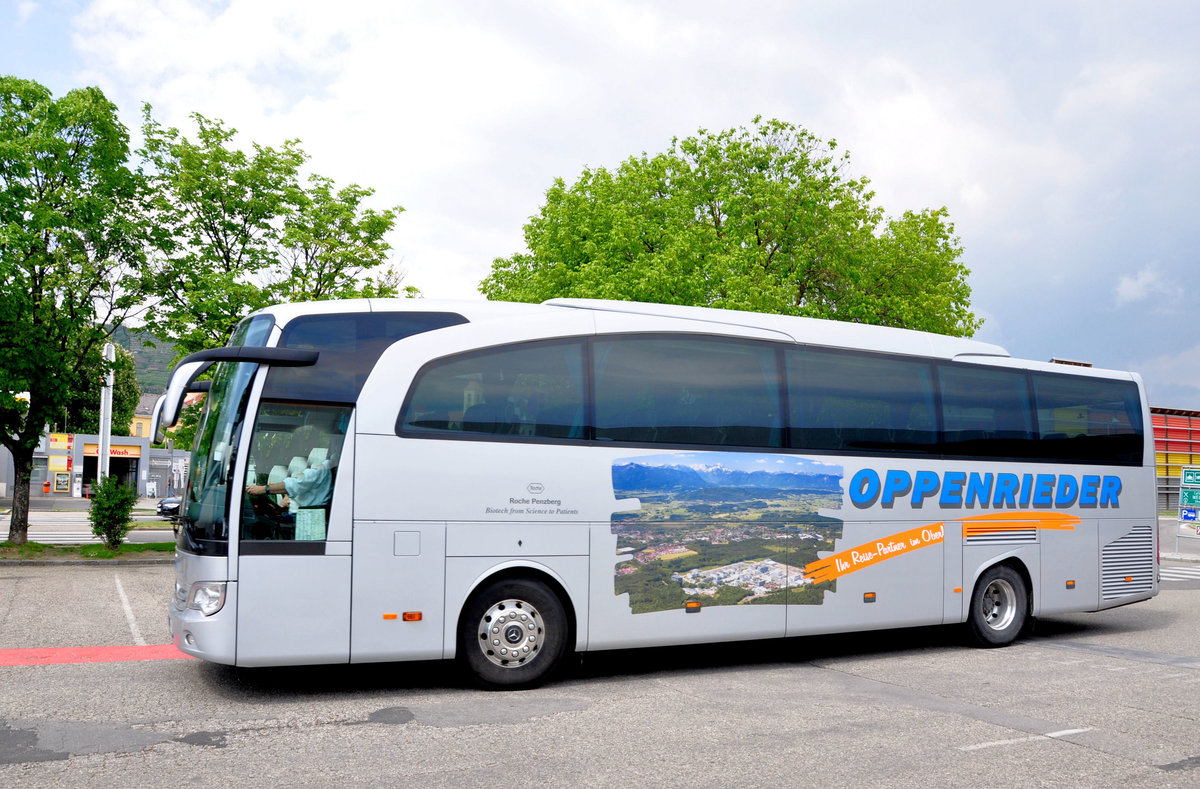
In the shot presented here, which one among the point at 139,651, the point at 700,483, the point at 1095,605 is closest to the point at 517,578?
the point at 700,483

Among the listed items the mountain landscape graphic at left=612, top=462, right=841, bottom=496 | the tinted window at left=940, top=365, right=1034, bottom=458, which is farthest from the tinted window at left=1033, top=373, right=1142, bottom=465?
the mountain landscape graphic at left=612, top=462, right=841, bottom=496

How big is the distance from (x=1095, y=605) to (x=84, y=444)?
59.1 meters

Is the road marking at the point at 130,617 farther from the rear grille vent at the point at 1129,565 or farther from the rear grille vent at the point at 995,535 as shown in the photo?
the rear grille vent at the point at 1129,565

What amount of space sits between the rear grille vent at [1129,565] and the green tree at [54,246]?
60.3 ft

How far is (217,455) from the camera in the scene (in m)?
7.64

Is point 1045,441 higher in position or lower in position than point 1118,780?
higher

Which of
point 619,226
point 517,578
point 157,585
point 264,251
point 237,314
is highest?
point 619,226

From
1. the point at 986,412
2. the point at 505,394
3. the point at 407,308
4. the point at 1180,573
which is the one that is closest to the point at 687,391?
the point at 505,394

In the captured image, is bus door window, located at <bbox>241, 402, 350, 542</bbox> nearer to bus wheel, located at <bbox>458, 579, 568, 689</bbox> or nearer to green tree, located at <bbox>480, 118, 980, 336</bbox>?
bus wheel, located at <bbox>458, 579, 568, 689</bbox>

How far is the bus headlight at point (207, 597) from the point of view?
7254 millimetres

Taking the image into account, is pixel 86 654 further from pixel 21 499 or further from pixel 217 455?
pixel 21 499

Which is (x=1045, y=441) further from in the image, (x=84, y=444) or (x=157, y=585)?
(x=84, y=444)

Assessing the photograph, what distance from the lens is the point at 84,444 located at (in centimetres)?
5812

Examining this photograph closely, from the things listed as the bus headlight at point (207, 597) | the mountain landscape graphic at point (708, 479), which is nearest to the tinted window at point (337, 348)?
the bus headlight at point (207, 597)
